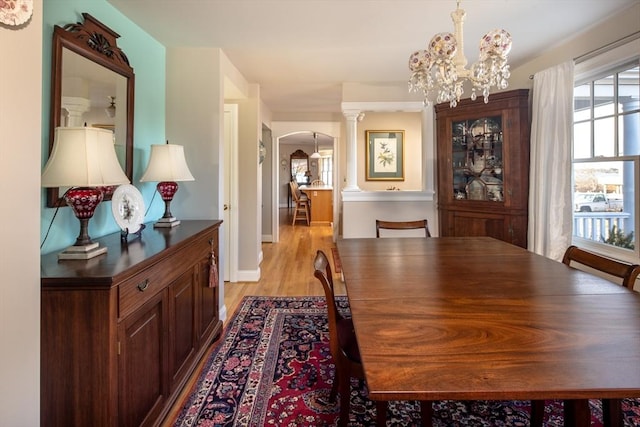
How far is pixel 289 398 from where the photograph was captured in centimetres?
185

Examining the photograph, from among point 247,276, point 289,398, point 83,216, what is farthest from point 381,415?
point 247,276

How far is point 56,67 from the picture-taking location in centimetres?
166

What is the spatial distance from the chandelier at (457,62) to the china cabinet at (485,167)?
1548 mm

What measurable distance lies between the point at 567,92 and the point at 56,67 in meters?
3.55

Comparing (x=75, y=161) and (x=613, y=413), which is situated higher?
(x=75, y=161)

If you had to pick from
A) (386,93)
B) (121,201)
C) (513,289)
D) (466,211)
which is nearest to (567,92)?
(466,211)

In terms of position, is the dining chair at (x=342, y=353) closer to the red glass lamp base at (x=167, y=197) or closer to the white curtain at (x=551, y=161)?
the red glass lamp base at (x=167, y=197)

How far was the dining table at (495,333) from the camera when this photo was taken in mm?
747

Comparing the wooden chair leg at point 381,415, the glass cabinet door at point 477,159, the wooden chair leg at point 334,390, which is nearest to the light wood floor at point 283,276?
the wooden chair leg at point 334,390

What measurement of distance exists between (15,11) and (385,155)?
557cm

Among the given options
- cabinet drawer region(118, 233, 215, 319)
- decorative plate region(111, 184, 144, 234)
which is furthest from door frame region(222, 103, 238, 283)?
decorative plate region(111, 184, 144, 234)

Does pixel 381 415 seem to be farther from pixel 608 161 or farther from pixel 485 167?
pixel 485 167

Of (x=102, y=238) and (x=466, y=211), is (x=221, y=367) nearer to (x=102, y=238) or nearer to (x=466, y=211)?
(x=102, y=238)

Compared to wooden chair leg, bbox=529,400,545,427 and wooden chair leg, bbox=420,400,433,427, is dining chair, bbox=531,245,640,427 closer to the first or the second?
wooden chair leg, bbox=529,400,545,427
